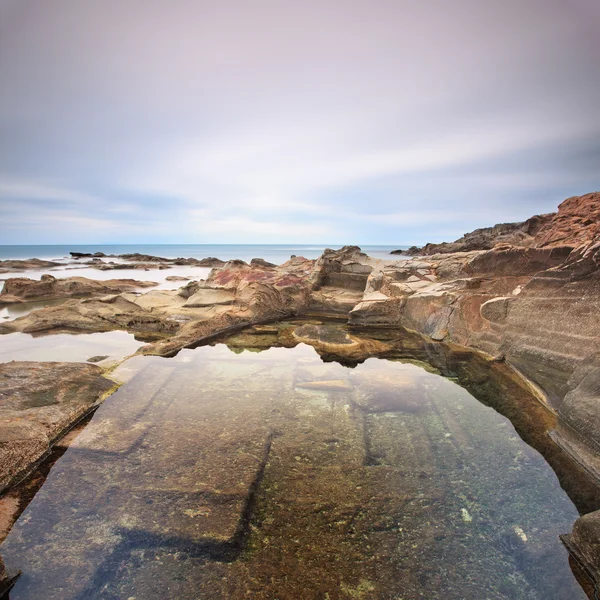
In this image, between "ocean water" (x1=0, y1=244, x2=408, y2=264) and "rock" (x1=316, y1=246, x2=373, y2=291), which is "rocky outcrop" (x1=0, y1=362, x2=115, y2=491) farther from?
"ocean water" (x1=0, y1=244, x2=408, y2=264)

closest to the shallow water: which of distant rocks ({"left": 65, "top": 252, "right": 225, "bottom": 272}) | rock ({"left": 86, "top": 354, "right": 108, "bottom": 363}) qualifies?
rock ({"left": 86, "top": 354, "right": 108, "bottom": 363})

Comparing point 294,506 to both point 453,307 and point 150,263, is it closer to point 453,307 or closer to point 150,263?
point 453,307

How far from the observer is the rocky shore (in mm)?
3668

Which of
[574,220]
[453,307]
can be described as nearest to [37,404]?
[453,307]

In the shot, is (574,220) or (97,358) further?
(574,220)

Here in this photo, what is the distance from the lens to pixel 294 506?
261cm

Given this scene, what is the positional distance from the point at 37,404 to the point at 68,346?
3097mm

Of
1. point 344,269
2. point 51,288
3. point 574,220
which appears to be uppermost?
point 574,220

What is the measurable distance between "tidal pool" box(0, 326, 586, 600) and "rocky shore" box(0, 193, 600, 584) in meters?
0.42

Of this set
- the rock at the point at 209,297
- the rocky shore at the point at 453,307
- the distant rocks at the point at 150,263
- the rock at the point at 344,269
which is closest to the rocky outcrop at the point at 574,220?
the rocky shore at the point at 453,307

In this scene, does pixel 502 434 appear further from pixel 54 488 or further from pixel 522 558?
pixel 54 488

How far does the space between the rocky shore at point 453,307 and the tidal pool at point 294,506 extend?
42 cm

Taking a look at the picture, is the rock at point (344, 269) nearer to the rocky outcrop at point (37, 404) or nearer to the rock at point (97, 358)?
the rock at point (97, 358)

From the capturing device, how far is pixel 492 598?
1.94 m
